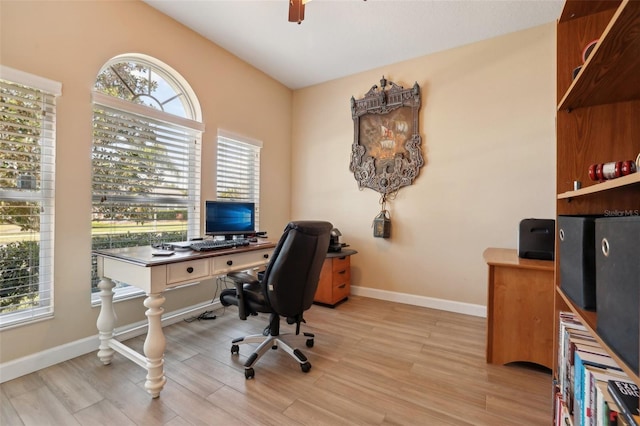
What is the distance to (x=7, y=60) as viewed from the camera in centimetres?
174

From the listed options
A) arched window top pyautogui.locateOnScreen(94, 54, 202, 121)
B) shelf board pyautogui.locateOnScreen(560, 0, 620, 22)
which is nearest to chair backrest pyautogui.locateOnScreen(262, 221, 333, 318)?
shelf board pyautogui.locateOnScreen(560, 0, 620, 22)

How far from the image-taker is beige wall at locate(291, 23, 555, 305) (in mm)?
2688

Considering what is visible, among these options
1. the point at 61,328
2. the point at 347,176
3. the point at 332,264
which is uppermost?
the point at 347,176

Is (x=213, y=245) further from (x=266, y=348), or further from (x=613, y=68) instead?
(x=613, y=68)

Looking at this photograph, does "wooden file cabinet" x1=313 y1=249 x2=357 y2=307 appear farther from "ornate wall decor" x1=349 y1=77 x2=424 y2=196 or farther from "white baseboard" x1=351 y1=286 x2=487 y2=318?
"ornate wall decor" x1=349 y1=77 x2=424 y2=196

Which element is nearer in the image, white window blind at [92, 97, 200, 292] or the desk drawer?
the desk drawer

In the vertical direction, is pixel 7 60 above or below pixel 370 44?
below

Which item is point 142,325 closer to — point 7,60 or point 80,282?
point 80,282

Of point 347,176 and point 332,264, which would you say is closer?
point 332,264

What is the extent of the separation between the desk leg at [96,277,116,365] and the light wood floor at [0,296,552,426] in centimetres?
8

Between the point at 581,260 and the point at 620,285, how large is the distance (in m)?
0.30

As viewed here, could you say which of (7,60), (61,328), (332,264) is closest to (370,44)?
(332,264)

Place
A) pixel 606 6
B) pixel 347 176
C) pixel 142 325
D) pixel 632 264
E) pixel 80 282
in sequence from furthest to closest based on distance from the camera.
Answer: pixel 347 176 < pixel 142 325 < pixel 80 282 < pixel 606 6 < pixel 632 264

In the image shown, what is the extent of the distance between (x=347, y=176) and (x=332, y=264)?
122 cm
